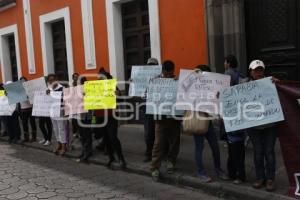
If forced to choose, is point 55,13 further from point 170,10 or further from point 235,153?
point 235,153

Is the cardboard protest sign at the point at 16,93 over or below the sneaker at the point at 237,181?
over

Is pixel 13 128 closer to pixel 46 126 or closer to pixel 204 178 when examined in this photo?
pixel 46 126

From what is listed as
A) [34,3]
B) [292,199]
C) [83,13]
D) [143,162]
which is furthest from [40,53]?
[292,199]

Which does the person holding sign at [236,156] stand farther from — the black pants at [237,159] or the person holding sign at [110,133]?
the person holding sign at [110,133]

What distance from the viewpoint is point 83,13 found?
38.7ft

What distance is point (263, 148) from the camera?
16.9ft

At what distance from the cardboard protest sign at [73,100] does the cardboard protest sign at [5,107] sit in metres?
2.44

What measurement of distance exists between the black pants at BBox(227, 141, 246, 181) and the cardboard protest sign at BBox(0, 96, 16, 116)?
20.0ft

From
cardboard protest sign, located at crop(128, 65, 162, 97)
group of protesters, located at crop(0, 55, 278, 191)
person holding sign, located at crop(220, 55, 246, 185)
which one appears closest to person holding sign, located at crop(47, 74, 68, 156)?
group of protesters, located at crop(0, 55, 278, 191)

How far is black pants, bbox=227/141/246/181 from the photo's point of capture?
5516mm

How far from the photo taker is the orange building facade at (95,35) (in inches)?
364

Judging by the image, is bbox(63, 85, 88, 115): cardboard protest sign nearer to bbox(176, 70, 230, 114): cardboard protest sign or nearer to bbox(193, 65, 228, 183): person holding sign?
bbox(176, 70, 230, 114): cardboard protest sign

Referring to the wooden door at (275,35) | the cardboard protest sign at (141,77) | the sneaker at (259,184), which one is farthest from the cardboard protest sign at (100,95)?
the wooden door at (275,35)

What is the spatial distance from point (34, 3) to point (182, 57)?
271 inches
